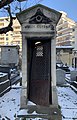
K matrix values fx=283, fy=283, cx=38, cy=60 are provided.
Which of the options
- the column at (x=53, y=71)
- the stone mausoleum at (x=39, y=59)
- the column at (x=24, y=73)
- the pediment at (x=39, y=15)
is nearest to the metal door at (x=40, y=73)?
the stone mausoleum at (x=39, y=59)

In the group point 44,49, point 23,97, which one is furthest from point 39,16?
point 23,97

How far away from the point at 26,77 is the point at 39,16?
6.63ft

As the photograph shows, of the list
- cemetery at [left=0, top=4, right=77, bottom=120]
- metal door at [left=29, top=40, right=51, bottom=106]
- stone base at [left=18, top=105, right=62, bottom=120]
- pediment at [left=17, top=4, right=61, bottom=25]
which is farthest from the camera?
metal door at [left=29, top=40, right=51, bottom=106]

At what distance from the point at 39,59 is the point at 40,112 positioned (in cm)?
198

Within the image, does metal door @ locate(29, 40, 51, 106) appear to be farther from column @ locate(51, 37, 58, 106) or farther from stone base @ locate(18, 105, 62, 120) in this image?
stone base @ locate(18, 105, 62, 120)

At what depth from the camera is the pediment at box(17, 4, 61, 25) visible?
8.99 metres

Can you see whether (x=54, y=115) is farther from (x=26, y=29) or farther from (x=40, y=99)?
(x=26, y=29)

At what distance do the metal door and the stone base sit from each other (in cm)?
48

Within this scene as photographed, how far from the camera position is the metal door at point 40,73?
937cm

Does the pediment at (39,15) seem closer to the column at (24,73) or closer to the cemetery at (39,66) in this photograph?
the cemetery at (39,66)

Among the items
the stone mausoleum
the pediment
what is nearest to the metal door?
the stone mausoleum

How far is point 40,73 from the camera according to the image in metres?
9.55

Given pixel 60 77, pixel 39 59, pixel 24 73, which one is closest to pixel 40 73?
pixel 39 59

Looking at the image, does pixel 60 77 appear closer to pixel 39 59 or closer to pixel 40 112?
pixel 39 59
